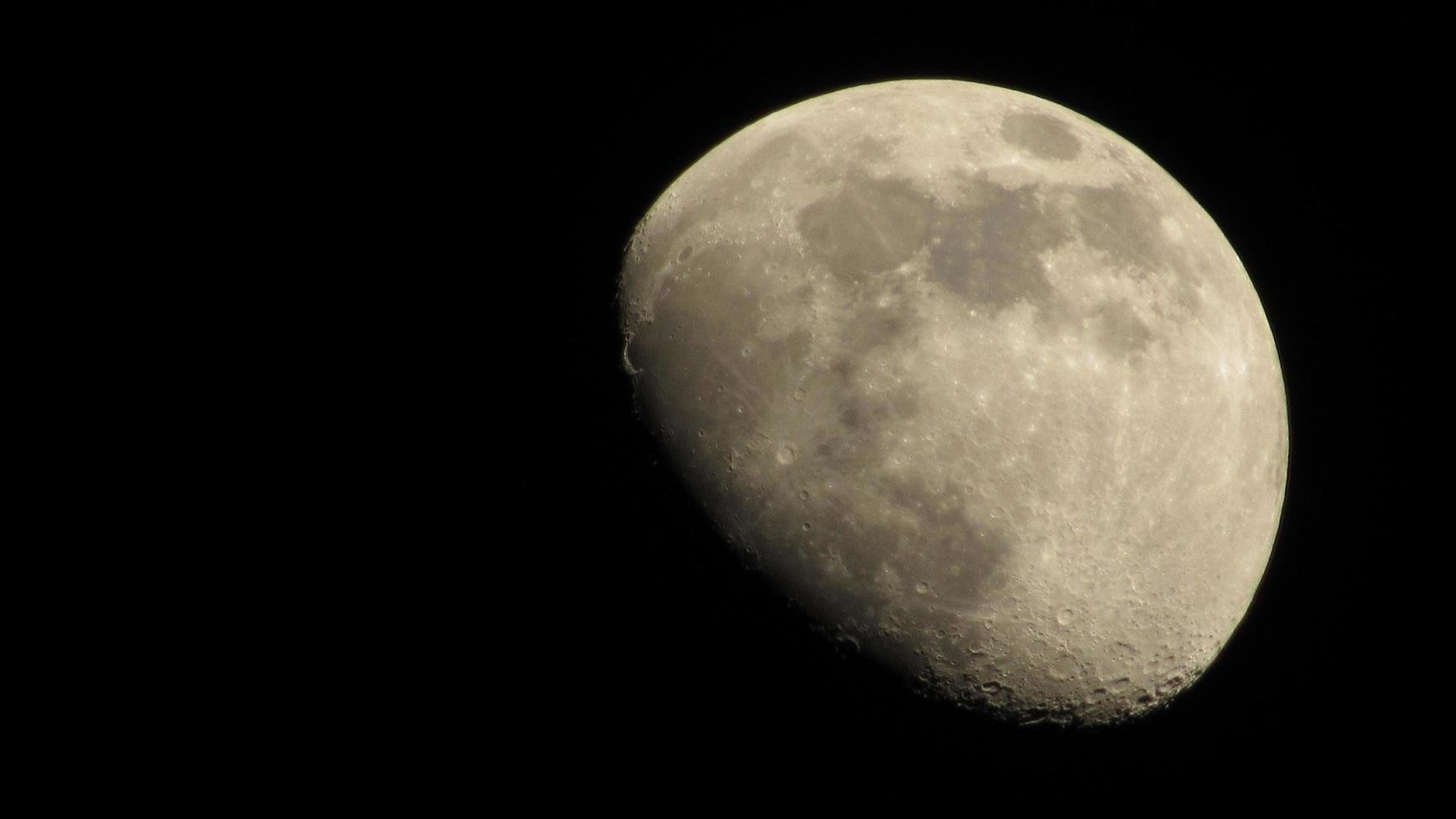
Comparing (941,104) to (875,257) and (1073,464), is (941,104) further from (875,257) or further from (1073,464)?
(1073,464)

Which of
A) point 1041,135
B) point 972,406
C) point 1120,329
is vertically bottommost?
point 972,406

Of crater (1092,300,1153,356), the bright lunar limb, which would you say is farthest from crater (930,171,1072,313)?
crater (1092,300,1153,356)

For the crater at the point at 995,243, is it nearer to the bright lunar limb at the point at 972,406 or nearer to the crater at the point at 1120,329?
the bright lunar limb at the point at 972,406

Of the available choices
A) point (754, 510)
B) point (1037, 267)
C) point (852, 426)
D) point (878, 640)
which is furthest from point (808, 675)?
point (1037, 267)

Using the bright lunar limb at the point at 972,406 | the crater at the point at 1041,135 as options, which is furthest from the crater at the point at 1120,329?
the crater at the point at 1041,135

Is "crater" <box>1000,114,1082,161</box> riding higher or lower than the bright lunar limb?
higher

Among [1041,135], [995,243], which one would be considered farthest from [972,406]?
[1041,135]

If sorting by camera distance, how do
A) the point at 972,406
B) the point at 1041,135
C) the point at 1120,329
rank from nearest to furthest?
1. the point at 972,406
2. the point at 1120,329
3. the point at 1041,135

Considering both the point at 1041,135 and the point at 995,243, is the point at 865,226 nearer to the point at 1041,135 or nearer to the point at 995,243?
the point at 995,243

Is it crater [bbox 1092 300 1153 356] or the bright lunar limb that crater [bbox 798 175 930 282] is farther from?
crater [bbox 1092 300 1153 356]
